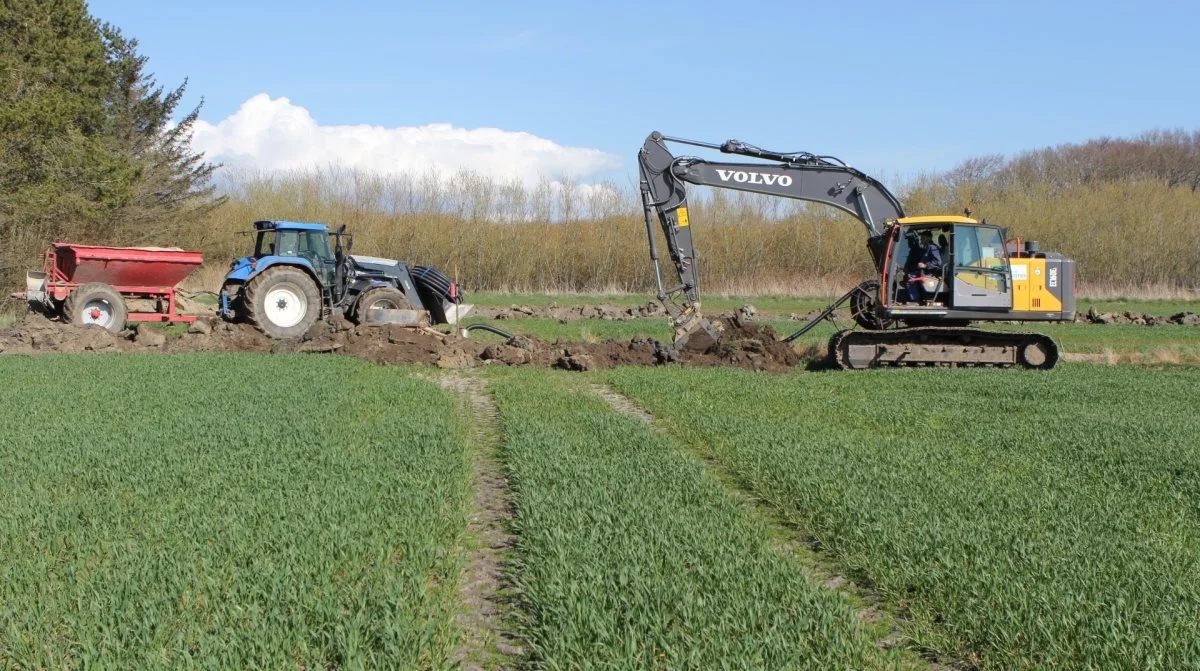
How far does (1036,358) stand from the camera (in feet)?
52.5

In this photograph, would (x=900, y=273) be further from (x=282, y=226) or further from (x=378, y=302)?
(x=282, y=226)

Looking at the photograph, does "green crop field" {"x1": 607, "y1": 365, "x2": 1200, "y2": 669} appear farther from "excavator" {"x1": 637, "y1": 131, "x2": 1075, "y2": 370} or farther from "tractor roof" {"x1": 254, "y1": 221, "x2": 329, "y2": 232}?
"tractor roof" {"x1": 254, "y1": 221, "x2": 329, "y2": 232}

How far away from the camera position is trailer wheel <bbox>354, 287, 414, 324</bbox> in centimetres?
1853

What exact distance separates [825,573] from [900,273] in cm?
1079

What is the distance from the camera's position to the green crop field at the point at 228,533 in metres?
4.32

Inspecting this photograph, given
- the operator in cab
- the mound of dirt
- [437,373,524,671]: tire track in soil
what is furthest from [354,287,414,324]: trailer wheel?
[437,373,524,671]: tire track in soil

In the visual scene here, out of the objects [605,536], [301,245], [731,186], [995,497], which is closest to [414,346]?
[301,245]

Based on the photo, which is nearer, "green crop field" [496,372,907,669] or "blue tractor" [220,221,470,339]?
"green crop field" [496,372,907,669]

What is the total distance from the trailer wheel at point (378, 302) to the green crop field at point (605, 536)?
7.77 meters

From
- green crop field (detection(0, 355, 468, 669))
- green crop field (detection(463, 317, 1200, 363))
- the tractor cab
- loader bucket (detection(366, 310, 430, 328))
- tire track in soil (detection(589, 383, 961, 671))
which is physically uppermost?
the tractor cab

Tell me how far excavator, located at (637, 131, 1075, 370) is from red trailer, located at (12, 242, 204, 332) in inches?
388

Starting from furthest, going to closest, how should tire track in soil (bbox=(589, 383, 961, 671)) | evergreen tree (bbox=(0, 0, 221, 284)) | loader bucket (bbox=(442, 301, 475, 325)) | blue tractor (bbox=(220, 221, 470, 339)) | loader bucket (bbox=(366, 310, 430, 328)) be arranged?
evergreen tree (bbox=(0, 0, 221, 284)), loader bucket (bbox=(442, 301, 475, 325)), loader bucket (bbox=(366, 310, 430, 328)), blue tractor (bbox=(220, 221, 470, 339)), tire track in soil (bbox=(589, 383, 961, 671))

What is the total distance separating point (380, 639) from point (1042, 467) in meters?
5.91

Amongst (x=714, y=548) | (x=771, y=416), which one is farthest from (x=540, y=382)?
(x=714, y=548)
